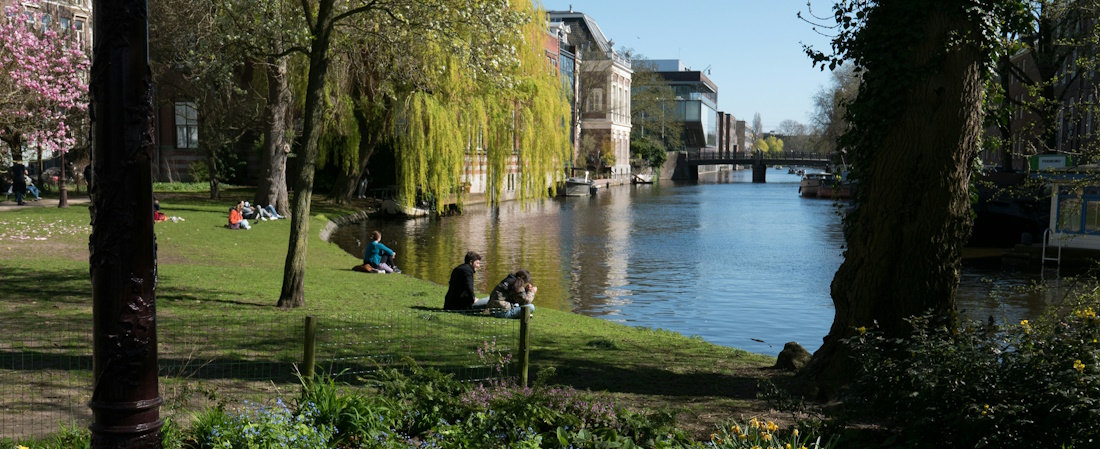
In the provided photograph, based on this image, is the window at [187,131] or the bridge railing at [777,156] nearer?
the window at [187,131]

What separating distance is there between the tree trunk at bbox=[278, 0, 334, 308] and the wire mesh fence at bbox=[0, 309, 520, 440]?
139cm

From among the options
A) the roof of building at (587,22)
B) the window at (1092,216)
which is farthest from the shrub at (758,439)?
the roof of building at (587,22)

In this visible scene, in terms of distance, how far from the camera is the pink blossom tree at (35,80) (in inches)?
992

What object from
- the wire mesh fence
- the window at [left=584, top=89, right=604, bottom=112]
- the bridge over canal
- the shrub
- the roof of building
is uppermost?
the roof of building

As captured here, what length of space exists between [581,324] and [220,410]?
33.3 ft

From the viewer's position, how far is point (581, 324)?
52.7 ft

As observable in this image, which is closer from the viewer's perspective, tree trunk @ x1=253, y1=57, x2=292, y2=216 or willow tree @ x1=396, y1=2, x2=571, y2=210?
tree trunk @ x1=253, y1=57, x2=292, y2=216

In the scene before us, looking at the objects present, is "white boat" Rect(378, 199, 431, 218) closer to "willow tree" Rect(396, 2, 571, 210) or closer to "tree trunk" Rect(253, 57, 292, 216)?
"willow tree" Rect(396, 2, 571, 210)

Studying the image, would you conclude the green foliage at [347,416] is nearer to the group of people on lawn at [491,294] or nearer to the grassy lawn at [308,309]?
the grassy lawn at [308,309]

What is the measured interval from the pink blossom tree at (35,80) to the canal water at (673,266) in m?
9.05

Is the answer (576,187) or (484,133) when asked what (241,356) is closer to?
(484,133)

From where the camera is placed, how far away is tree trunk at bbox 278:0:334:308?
14695mm

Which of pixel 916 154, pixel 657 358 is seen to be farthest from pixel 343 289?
pixel 916 154

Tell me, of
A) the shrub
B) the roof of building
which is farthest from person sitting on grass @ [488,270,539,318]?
the roof of building
